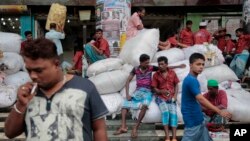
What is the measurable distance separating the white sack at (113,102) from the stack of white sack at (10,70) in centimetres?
135

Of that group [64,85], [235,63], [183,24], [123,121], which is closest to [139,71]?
[123,121]

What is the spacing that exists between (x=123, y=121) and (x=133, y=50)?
1.54 metres

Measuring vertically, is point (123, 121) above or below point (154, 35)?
below

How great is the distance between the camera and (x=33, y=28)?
15469 millimetres

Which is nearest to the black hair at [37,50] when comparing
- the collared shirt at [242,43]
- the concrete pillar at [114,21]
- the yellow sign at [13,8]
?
the concrete pillar at [114,21]

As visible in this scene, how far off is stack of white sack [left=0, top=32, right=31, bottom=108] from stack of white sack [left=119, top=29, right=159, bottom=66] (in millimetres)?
1713

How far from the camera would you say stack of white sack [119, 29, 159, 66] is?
7414mm

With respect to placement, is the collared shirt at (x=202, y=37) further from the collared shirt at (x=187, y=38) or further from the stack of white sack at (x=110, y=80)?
the stack of white sack at (x=110, y=80)

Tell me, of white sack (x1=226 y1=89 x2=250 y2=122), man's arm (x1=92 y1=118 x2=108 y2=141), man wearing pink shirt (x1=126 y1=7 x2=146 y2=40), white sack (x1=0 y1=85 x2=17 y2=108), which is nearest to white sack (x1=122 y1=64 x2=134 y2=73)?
man wearing pink shirt (x1=126 y1=7 x2=146 y2=40)

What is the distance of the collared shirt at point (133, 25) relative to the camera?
8273 mm

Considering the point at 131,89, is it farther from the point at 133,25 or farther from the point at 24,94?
the point at 24,94

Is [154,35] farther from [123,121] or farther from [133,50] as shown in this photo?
[123,121]

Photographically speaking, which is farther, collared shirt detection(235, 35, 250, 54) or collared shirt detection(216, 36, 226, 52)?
collared shirt detection(216, 36, 226, 52)

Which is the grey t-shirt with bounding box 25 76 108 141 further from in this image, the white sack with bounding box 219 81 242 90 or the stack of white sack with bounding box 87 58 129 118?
the white sack with bounding box 219 81 242 90
